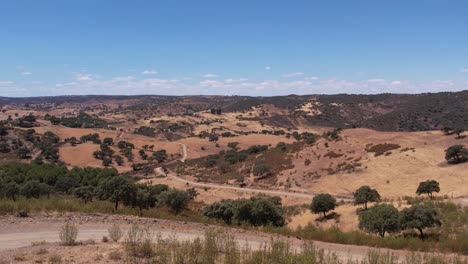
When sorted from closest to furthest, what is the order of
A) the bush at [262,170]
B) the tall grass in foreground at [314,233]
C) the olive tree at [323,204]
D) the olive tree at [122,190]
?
the tall grass in foreground at [314,233]
the olive tree at [122,190]
the olive tree at [323,204]
the bush at [262,170]

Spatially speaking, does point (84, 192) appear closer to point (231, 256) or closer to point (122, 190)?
point (122, 190)

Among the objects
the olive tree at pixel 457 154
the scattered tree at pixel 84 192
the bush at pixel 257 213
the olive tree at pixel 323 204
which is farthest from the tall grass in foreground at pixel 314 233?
the olive tree at pixel 457 154

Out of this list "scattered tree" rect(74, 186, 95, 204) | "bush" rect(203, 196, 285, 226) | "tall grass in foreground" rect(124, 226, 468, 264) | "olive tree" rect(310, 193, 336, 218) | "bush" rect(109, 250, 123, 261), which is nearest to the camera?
"tall grass in foreground" rect(124, 226, 468, 264)

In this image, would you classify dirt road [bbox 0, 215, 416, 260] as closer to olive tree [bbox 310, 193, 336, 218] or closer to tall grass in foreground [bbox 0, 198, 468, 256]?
tall grass in foreground [bbox 0, 198, 468, 256]

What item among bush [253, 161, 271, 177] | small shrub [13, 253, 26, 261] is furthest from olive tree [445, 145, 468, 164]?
small shrub [13, 253, 26, 261]

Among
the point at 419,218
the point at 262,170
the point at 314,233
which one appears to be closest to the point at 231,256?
the point at 314,233

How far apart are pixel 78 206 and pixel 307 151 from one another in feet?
214

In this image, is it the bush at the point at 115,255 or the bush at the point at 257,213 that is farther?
the bush at the point at 257,213

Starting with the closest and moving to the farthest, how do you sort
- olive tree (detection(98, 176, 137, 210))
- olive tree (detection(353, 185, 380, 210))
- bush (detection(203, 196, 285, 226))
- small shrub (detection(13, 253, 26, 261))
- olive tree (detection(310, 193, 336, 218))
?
1. small shrub (detection(13, 253, 26, 261))
2. bush (detection(203, 196, 285, 226))
3. olive tree (detection(98, 176, 137, 210))
4. olive tree (detection(353, 185, 380, 210))
5. olive tree (detection(310, 193, 336, 218))

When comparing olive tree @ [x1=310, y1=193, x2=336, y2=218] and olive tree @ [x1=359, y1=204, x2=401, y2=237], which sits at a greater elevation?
olive tree @ [x1=359, y1=204, x2=401, y2=237]

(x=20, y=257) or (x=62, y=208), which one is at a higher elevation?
(x=20, y=257)

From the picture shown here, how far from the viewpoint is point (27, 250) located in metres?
12.1

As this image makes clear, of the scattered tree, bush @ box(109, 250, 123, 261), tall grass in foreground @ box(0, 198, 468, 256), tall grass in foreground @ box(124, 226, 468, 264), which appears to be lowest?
the scattered tree

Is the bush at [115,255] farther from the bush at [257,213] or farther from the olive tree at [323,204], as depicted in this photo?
the olive tree at [323,204]
